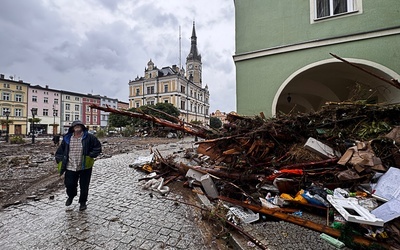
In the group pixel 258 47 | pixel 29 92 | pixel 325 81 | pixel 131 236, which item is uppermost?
pixel 29 92

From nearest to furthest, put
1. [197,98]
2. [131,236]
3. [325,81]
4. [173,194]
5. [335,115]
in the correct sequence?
[131,236] < [335,115] < [173,194] < [325,81] < [197,98]

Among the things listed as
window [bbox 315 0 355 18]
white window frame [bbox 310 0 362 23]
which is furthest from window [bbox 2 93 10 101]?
window [bbox 315 0 355 18]

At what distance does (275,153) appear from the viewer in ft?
15.6

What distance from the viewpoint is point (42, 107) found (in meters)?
54.2

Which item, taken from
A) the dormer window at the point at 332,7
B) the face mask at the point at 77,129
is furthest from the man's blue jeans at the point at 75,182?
the dormer window at the point at 332,7

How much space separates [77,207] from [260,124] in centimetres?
473

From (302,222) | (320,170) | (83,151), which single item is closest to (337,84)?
(320,170)

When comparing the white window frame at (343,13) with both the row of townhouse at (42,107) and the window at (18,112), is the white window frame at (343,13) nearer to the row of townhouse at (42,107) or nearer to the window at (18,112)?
the row of townhouse at (42,107)

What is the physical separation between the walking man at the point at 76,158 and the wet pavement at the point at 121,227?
443 millimetres

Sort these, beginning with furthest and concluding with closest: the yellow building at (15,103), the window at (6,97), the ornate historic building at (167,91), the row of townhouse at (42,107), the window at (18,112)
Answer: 1. the ornate historic building at (167,91)
2. the window at (18,112)
3. the row of townhouse at (42,107)
4. the window at (6,97)
5. the yellow building at (15,103)

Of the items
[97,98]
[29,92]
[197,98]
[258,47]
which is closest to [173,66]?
[197,98]

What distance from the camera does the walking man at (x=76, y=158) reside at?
3955 millimetres

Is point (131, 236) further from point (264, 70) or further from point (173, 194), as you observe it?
point (264, 70)

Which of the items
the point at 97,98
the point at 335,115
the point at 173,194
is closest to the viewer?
the point at 335,115
